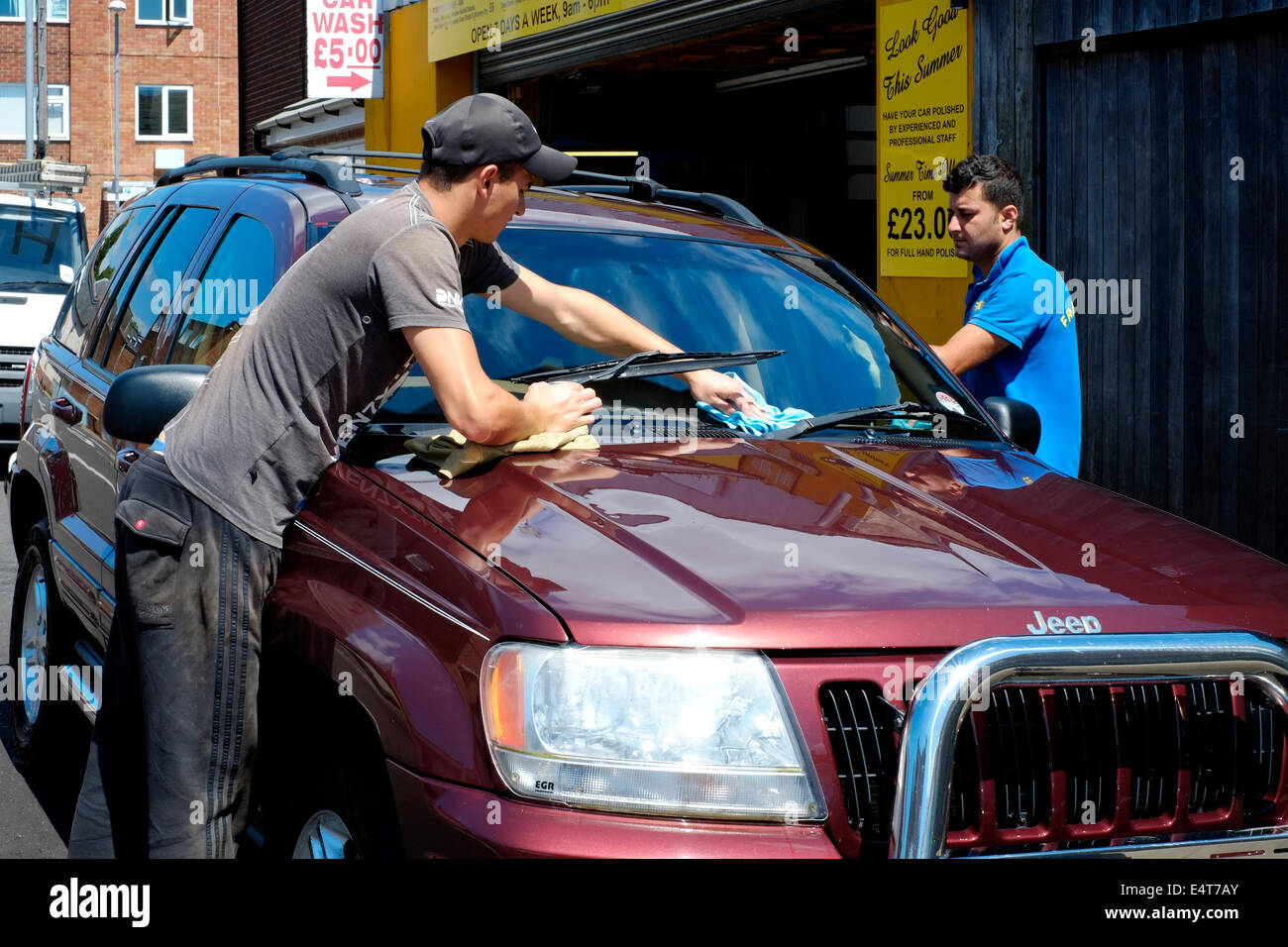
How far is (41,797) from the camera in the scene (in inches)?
196

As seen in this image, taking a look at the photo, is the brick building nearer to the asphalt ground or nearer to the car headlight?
the asphalt ground

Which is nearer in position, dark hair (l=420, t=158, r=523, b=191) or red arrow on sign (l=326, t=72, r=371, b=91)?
dark hair (l=420, t=158, r=523, b=191)

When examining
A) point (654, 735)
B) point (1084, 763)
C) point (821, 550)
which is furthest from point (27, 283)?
point (1084, 763)

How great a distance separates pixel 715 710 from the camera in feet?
7.66

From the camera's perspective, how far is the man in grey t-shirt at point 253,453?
2.95m

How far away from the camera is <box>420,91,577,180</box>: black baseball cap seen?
312 centimetres

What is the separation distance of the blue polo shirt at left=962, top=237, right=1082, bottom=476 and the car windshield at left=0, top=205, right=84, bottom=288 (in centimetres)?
1161

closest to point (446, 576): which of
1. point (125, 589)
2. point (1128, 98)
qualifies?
point (125, 589)

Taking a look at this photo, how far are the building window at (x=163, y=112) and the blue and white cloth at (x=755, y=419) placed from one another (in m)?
43.7

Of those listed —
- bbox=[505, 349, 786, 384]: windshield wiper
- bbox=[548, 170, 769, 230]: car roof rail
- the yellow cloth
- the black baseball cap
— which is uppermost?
bbox=[548, 170, 769, 230]: car roof rail

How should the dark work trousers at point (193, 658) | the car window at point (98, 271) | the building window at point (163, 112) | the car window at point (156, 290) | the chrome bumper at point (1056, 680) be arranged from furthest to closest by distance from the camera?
the building window at point (163, 112), the car window at point (98, 271), the car window at point (156, 290), the dark work trousers at point (193, 658), the chrome bumper at point (1056, 680)

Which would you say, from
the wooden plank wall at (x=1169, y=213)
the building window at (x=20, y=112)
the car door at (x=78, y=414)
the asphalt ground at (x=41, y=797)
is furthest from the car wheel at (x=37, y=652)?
the building window at (x=20, y=112)

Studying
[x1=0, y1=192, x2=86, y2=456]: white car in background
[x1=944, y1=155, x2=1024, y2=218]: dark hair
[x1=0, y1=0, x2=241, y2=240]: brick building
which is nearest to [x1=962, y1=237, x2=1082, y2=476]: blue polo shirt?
[x1=944, y1=155, x2=1024, y2=218]: dark hair

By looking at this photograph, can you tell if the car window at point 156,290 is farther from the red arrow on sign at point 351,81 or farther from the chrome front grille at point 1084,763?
the red arrow on sign at point 351,81
